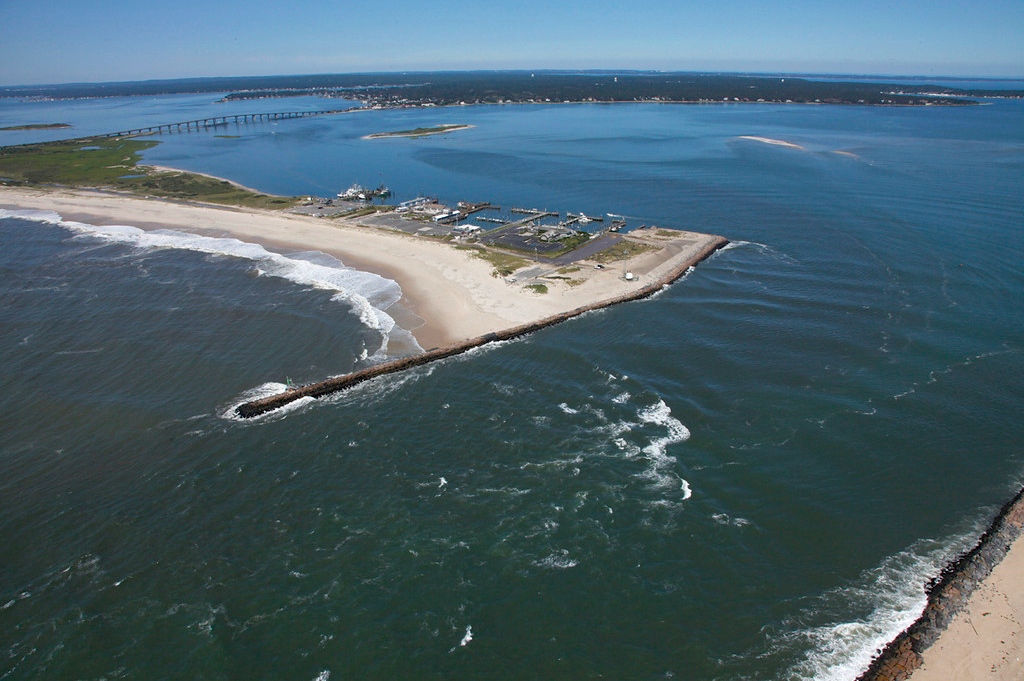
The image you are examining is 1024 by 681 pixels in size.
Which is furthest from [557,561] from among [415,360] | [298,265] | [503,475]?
[298,265]

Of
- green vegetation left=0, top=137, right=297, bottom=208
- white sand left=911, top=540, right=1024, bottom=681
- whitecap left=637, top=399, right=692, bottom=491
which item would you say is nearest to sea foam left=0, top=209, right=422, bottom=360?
green vegetation left=0, top=137, right=297, bottom=208

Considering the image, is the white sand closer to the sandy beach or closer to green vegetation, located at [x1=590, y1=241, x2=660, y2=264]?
the sandy beach

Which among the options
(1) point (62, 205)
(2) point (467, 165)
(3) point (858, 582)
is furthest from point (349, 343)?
(2) point (467, 165)

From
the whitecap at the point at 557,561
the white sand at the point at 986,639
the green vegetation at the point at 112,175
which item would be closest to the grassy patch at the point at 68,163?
the green vegetation at the point at 112,175

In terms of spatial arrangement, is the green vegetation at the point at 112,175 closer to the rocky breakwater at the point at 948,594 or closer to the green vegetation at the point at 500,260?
the green vegetation at the point at 500,260

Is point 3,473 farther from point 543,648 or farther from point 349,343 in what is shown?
point 543,648

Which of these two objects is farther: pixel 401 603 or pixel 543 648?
pixel 401 603

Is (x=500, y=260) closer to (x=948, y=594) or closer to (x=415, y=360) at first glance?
(x=415, y=360)
